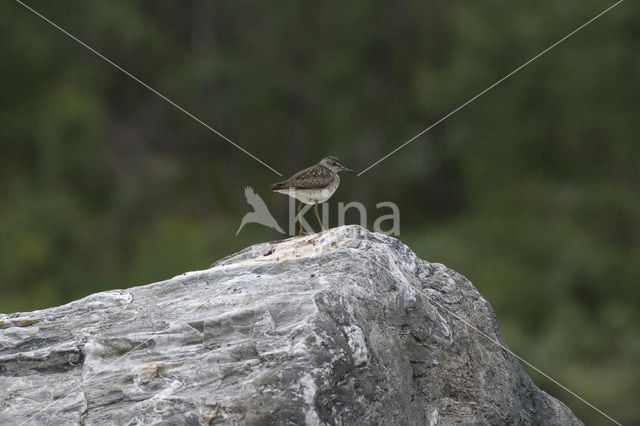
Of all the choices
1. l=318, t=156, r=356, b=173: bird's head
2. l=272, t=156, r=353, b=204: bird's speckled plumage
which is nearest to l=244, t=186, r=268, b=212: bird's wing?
l=318, t=156, r=356, b=173: bird's head

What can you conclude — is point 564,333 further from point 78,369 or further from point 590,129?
point 78,369

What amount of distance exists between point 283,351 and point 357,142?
22.7 metres

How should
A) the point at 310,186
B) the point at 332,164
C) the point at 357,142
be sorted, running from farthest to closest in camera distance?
the point at 357,142, the point at 332,164, the point at 310,186

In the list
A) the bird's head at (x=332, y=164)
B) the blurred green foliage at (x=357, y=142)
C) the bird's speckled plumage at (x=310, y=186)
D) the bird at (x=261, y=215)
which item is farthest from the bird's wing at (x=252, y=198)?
the blurred green foliage at (x=357, y=142)

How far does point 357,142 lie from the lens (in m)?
29.0

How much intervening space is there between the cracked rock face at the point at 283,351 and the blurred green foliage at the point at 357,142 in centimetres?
1409

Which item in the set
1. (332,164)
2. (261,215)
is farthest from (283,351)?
(261,215)

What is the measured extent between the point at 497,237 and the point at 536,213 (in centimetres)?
125

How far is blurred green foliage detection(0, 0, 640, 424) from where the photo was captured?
25.1 m

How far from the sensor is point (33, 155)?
27828 millimetres

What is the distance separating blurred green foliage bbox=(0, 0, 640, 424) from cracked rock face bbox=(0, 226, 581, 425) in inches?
555

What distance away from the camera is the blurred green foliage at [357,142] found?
2508cm

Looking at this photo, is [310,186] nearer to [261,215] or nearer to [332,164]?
[332,164]

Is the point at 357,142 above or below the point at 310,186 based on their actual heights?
above
